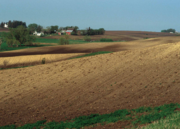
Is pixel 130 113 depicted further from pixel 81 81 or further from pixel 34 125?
pixel 81 81

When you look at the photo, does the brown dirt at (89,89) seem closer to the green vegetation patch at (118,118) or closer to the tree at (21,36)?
the green vegetation patch at (118,118)

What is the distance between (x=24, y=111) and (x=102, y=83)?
549cm

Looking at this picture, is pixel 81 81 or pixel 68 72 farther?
pixel 68 72

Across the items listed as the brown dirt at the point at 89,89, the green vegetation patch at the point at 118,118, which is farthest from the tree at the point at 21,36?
the green vegetation patch at the point at 118,118

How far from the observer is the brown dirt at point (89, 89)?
1022 centimetres

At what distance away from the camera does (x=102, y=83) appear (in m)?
14.5

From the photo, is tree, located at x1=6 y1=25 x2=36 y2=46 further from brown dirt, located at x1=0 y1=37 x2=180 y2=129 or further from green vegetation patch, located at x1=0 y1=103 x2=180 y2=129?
green vegetation patch, located at x1=0 y1=103 x2=180 y2=129

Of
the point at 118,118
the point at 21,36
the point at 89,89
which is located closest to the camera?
the point at 118,118

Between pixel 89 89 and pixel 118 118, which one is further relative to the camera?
pixel 89 89

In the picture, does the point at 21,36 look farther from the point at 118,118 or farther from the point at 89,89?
the point at 118,118

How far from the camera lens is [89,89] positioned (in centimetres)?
1343

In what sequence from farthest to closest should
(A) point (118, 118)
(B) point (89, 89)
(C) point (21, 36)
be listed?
(C) point (21, 36), (B) point (89, 89), (A) point (118, 118)

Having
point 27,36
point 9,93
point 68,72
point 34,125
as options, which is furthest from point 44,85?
point 27,36

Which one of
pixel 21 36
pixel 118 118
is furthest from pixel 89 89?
pixel 21 36
